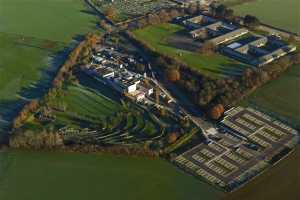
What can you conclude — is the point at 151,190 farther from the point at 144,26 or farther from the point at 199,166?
the point at 144,26

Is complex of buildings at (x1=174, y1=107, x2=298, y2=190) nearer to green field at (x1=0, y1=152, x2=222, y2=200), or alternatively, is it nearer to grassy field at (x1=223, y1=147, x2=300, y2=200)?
grassy field at (x1=223, y1=147, x2=300, y2=200)

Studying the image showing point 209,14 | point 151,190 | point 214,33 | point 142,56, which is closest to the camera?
point 151,190

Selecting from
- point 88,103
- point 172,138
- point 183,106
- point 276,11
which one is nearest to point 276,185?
point 172,138

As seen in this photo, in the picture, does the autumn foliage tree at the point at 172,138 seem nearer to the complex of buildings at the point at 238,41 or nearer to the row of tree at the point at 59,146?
the row of tree at the point at 59,146

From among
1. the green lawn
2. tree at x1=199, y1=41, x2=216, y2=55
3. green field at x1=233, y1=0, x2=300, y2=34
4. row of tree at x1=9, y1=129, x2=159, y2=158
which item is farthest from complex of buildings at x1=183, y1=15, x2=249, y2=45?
row of tree at x1=9, y1=129, x2=159, y2=158

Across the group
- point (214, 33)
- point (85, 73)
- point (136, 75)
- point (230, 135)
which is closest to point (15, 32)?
point (85, 73)
